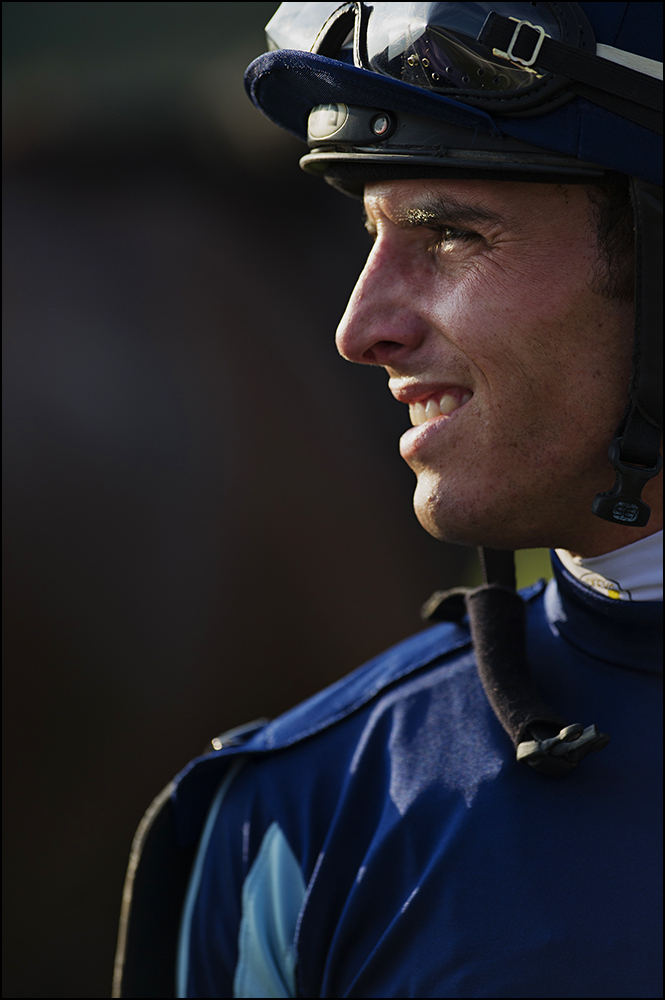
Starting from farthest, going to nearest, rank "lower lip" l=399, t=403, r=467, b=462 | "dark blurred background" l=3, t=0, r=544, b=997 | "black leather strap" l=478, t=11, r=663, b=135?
"dark blurred background" l=3, t=0, r=544, b=997 < "lower lip" l=399, t=403, r=467, b=462 < "black leather strap" l=478, t=11, r=663, b=135

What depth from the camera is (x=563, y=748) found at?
3.01 feet

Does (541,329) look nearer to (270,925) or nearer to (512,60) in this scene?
(512,60)

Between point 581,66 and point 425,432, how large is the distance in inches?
17.6

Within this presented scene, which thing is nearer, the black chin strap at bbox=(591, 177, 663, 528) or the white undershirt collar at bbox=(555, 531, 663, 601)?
the black chin strap at bbox=(591, 177, 663, 528)

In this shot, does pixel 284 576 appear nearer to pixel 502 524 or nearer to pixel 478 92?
pixel 502 524

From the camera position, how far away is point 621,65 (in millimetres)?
883

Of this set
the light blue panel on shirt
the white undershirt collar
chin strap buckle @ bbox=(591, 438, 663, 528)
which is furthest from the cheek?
the light blue panel on shirt

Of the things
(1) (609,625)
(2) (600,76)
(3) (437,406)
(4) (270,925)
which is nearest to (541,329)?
(3) (437,406)

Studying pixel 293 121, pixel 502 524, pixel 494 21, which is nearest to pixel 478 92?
pixel 494 21

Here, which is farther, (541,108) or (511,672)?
(511,672)

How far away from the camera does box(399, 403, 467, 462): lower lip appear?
99 centimetres

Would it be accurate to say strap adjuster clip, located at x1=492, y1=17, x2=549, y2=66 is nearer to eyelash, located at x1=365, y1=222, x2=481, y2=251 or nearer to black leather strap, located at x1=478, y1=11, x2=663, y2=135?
black leather strap, located at x1=478, y1=11, x2=663, y2=135

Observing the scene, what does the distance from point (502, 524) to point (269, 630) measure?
2072 mm

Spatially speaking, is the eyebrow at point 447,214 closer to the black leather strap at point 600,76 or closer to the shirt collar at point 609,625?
the black leather strap at point 600,76
